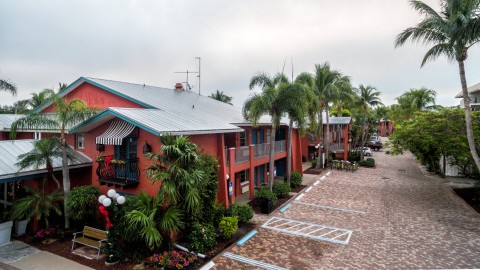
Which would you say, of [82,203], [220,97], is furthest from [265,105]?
[220,97]

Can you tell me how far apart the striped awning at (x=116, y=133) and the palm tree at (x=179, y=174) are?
2057 mm

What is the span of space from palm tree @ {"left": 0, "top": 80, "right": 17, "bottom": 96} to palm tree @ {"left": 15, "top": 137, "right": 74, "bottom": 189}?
9517mm

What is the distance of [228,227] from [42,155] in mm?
8864

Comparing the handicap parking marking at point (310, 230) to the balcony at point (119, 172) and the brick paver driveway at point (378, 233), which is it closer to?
the brick paver driveway at point (378, 233)

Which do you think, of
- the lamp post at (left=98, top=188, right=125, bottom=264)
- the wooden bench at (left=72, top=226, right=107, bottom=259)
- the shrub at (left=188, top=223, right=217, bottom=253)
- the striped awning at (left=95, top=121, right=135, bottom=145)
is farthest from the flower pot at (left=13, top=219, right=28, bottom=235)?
the shrub at (left=188, top=223, right=217, bottom=253)

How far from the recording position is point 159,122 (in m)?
12.0

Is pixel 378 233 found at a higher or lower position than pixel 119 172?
lower

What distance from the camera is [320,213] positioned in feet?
51.3

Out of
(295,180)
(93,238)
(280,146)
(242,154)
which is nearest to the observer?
(93,238)

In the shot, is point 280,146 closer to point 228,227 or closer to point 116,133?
point 228,227

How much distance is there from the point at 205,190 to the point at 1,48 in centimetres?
1525

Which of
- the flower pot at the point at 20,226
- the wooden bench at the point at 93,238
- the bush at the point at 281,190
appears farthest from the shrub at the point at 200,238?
the flower pot at the point at 20,226

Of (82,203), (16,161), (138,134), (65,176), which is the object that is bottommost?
(82,203)

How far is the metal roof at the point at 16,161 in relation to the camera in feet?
36.7
